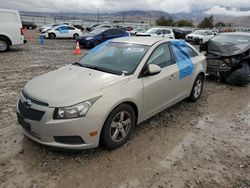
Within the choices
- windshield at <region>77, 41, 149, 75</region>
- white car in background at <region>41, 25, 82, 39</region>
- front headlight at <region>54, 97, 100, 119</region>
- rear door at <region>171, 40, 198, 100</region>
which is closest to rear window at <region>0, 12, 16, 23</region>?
windshield at <region>77, 41, 149, 75</region>

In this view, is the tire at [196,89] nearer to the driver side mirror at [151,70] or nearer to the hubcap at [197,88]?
the hubcap at [197,88]

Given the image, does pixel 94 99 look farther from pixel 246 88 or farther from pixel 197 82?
pixel 246 88

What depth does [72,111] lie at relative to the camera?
3117mm

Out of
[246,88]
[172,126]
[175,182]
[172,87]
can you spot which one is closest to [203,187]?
[175,182]

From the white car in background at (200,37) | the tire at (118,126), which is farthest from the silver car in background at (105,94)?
the white car in background at (200,37)

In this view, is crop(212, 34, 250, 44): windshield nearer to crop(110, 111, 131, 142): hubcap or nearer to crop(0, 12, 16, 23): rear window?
crop(110, 111, 131, 142): hubcap

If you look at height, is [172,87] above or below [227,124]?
above

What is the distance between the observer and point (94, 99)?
3.24 m

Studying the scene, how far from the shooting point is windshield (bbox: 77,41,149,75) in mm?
4016

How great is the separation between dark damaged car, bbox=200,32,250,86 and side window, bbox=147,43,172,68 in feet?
12.1

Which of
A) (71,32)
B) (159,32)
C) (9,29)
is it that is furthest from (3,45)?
(159,32)

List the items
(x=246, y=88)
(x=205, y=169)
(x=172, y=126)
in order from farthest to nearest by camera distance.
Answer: (x=246, y=88) < (x=172, y=126) < (x=205, y=169)

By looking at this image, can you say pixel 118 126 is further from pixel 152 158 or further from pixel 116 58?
pixel 116 58

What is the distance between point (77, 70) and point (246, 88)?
571 cm
